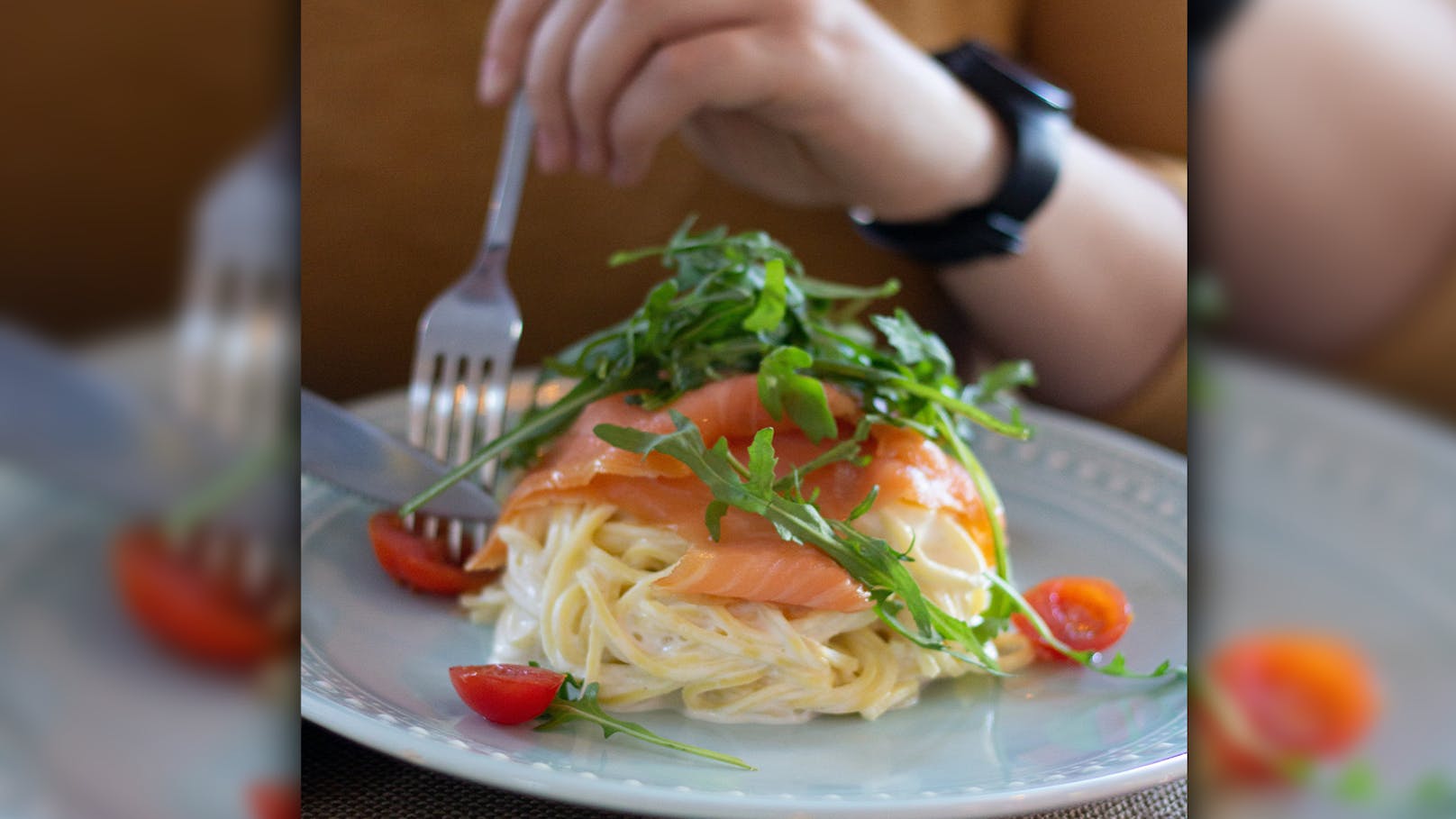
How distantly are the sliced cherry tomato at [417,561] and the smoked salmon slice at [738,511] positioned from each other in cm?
2

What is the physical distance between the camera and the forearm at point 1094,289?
1774 mm

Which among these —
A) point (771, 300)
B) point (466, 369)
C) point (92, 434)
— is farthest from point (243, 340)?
point (466, 369)

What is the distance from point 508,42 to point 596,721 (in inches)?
37.5

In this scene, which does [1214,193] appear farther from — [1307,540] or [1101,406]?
[1101,406]

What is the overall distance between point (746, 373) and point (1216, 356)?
83 centimetres

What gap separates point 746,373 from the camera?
0.98 meters

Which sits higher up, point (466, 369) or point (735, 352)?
point (735, 352)

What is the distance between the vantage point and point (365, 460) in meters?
1.00

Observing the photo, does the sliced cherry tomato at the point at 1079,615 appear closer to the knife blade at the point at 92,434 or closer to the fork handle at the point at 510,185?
the fork handle at the point at 510,185

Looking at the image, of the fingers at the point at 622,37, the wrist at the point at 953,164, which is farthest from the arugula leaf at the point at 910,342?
the wrist at the point at 953,164

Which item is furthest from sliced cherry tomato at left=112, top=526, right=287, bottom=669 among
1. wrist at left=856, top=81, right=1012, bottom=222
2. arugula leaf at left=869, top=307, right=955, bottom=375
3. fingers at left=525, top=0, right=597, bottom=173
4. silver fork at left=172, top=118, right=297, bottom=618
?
wrist at left=856, top=81, right=1012, bottom=222

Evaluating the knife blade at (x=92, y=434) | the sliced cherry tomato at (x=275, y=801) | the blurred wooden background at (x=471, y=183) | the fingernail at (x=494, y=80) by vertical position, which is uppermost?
the knife blade at (x=92, y=434)

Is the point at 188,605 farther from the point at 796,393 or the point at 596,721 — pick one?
the point at 796,393

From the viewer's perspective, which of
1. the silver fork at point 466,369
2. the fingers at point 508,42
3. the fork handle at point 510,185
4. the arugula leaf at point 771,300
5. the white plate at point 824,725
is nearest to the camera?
the white plate at point 824,725
